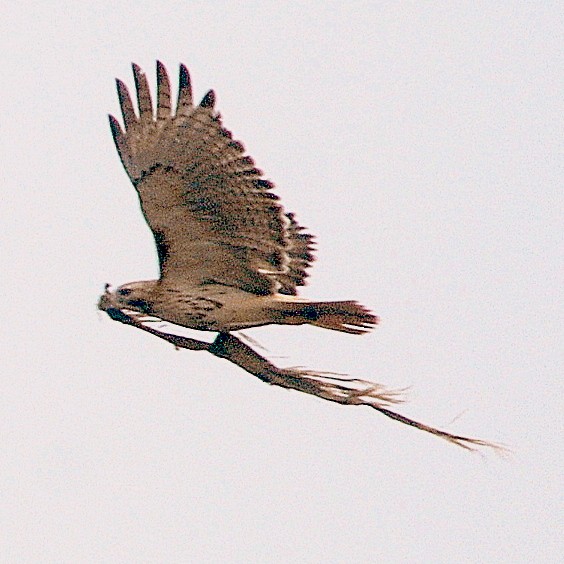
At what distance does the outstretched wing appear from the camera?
748 centimetres

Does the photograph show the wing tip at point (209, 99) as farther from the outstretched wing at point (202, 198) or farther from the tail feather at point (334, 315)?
the tail feather at point (334, 315)

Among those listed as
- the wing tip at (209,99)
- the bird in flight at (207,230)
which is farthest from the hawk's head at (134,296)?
the wing tip at (209,99)

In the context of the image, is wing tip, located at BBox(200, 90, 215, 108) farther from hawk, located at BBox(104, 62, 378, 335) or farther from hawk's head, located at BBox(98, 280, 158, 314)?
hawk's head, located at BBox(98, 280, 158, 314)

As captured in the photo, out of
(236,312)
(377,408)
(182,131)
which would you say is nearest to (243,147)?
(182,131)

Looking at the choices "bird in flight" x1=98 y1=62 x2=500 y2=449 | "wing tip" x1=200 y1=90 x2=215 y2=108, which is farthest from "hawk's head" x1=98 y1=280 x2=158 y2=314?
"wing tip" x1=200 y1=90 x2=215 y2=108

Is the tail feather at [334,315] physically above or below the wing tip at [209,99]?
below

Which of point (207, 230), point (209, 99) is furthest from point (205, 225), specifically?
point (209, 99)

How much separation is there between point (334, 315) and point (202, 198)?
83 cm

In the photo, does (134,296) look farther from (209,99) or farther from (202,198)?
(209,99)

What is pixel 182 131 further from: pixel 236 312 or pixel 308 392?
pixel 308 392

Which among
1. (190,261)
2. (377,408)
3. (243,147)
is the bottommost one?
(377,408)

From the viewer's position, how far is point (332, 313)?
7.39 metres

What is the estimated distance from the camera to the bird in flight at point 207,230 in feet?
24.5

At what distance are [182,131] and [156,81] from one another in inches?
10.7
